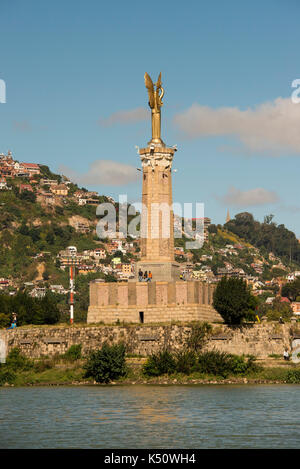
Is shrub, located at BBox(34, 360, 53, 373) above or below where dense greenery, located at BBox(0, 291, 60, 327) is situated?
below

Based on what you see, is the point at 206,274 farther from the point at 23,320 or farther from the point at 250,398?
the point at 250,398

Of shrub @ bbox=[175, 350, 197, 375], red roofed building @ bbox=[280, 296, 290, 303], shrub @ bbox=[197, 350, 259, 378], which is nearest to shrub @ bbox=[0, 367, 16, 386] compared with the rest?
shrub @ bbox=[175, 350, 197, 375]

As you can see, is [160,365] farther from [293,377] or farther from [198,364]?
[293,377]

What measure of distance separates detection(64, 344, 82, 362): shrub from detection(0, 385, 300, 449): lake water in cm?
671

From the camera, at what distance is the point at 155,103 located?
60.5 m

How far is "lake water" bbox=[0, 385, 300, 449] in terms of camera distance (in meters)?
27.5

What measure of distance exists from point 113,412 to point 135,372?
14939 millimetres

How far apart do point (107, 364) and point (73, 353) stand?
561cm

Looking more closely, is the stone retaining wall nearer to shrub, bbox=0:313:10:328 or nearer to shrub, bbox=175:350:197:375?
shrub, bbox=175:350:197:375

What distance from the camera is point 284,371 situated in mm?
50062

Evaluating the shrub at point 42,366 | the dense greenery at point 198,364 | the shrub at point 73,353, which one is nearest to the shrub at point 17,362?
the shrub at point 42,366

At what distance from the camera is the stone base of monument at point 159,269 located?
5831 centimetres

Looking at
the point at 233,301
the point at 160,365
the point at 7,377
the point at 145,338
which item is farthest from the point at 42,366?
the point at 233,301

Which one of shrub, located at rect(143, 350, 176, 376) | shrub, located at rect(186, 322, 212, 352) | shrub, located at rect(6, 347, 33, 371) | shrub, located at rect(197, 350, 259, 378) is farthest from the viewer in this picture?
shrub, located at rect(6, 347, 33, 371)
